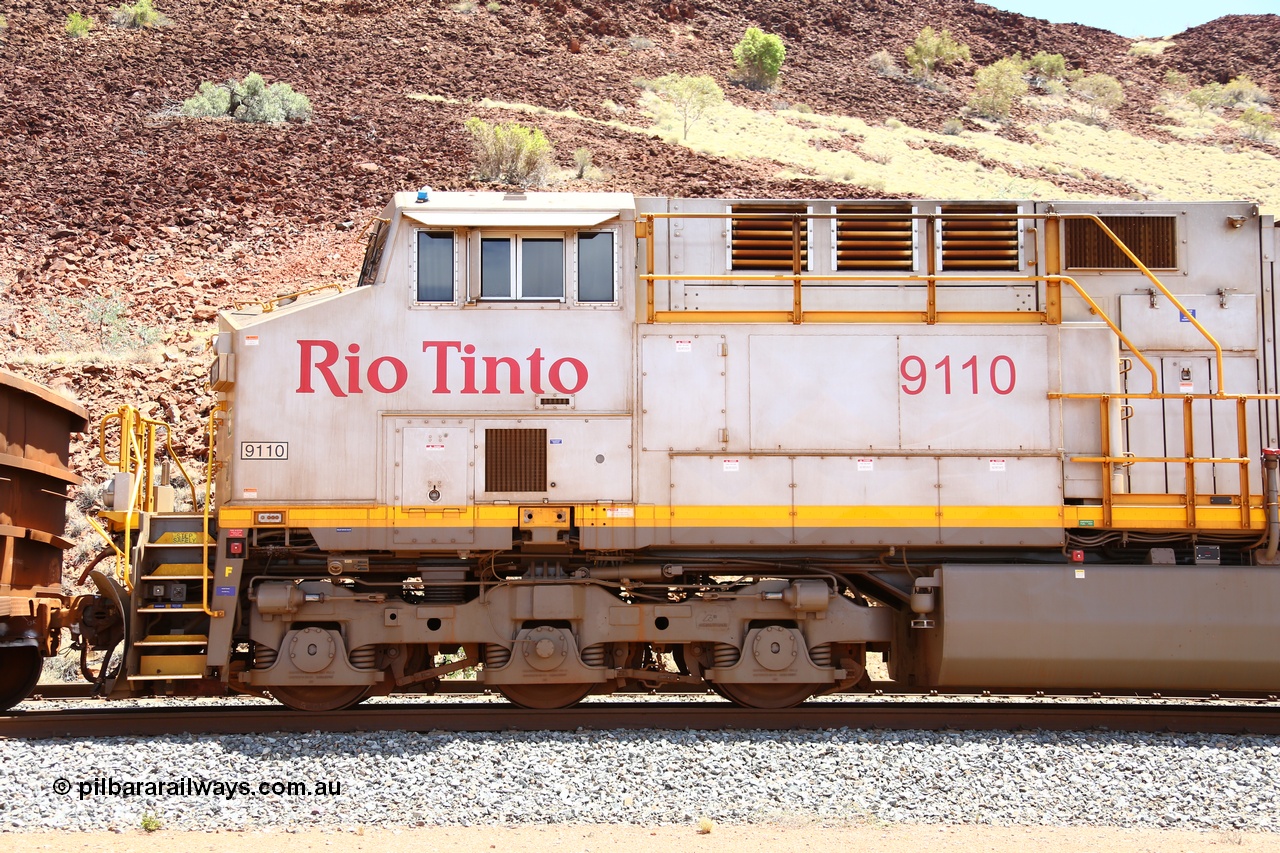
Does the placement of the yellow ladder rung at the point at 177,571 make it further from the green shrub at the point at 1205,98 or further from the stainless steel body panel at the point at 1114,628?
the green shrub at the point at 1205,98

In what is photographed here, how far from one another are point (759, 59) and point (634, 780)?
4259cm

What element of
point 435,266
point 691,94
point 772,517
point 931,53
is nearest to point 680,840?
point 772,517

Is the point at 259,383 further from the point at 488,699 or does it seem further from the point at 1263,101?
the point at 1263,101

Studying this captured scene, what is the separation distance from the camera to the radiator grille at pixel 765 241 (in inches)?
366

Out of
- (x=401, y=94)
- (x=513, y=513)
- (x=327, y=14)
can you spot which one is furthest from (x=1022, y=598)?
(x=327, y=14)

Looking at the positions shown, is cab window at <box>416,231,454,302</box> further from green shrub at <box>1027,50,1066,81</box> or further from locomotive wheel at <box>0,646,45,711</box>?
green shrub at <box>1027,50,1066,81</box>

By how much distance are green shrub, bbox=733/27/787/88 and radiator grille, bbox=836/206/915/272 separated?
37.9 m

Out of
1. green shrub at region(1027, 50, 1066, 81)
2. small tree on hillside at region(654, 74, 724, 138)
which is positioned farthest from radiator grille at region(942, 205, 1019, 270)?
green shrub at region(1027, 50, 1066, 81)

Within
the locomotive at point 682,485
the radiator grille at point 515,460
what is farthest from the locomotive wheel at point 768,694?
the radiator grille at point 515,460

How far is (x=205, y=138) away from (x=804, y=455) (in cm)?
2301

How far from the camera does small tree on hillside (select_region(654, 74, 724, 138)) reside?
130 ft

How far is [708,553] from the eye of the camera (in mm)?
9078

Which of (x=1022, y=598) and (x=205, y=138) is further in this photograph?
(x=205, y=138)

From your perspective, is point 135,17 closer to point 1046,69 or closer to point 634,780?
point 634,780
